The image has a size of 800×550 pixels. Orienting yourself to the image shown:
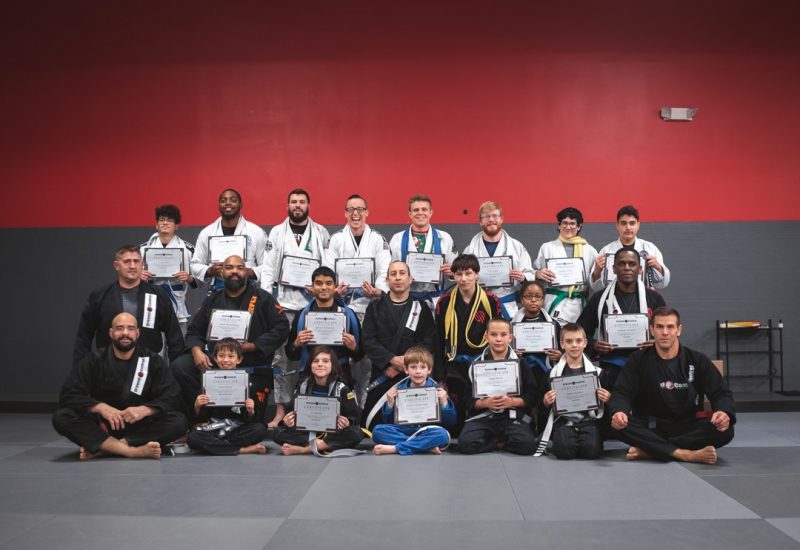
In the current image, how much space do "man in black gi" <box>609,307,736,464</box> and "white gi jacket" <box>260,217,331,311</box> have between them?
2.81 metres

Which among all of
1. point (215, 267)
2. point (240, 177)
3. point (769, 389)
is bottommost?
point (769, 389)

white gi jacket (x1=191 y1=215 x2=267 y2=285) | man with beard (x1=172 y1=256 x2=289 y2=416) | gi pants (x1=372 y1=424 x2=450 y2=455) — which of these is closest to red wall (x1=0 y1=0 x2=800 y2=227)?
white gi jacket (x1=191 y1=215 x2=267 y2=285)

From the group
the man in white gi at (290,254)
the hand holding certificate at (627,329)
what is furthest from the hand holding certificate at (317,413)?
the hand holding certificate at (627,329)

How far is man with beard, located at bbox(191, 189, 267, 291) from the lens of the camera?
6.19 metres

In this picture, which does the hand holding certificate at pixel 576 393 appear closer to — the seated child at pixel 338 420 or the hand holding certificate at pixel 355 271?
the seated child at pixel 338 420

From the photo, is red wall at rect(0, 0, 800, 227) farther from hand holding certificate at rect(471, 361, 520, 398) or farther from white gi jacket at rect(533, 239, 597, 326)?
hand holding certificate at rect(471, 361, 520, 398)

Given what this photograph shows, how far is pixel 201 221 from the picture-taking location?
7.89 m

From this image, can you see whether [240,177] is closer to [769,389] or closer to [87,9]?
[87,9]

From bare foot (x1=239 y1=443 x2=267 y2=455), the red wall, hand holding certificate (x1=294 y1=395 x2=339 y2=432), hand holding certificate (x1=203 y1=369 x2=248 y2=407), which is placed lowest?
bare foot (x1=239 y1=443 x2=267 y2=455)

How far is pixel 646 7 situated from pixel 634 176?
75.8 inches

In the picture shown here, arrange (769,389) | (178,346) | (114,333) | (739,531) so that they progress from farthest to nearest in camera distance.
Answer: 1. (769,389)
2. (178,346)
3. (114,333)
4. (739,531)

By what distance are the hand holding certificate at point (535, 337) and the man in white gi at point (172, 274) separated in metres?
3.04

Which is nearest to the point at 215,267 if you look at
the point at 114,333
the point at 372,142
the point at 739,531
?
A: the point at 114,333

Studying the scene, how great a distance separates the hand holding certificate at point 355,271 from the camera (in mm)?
6020
